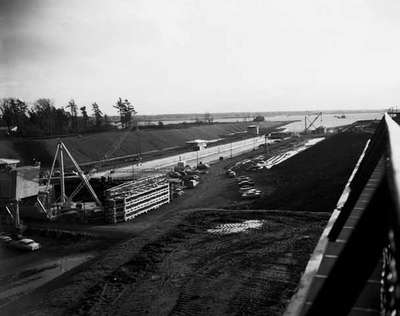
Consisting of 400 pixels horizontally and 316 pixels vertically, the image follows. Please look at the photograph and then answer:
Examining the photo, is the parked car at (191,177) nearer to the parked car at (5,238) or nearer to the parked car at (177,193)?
the parked car at (177,193)

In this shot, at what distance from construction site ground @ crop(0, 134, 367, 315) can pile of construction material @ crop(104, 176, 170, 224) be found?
0.64 meters

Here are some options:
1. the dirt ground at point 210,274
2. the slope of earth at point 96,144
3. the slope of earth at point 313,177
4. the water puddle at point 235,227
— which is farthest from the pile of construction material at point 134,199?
the slope of earth at point 96,144

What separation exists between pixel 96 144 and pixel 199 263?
133 feet

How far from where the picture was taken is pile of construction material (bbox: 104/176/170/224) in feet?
67.5

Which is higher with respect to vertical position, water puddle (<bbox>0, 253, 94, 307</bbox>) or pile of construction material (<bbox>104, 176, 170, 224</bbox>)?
pile of construction material (<bbox>104, 176, 170, 224</bbox>)

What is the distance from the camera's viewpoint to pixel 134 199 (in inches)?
845

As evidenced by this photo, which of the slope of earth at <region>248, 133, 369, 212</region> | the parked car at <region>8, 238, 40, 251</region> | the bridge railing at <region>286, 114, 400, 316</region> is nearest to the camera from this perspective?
the bridge railing at <region>286, 114, 400, 316</region>

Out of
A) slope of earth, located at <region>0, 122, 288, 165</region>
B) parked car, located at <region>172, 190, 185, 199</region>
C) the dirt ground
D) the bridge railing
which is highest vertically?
the bridge railing

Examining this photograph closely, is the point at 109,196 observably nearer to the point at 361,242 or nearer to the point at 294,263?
the point at 294,263

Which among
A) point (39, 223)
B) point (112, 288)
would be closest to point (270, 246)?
point (112, 288)

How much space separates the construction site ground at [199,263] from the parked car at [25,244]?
280 cm

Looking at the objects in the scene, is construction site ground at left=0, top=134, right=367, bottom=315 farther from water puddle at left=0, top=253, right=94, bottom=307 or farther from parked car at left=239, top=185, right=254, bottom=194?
parked car at left=239, top=185, right=254, bottom=194

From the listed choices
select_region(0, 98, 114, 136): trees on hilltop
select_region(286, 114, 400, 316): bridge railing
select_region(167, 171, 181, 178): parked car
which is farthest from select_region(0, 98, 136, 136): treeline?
select_region(286, 114, 400, 316): bridge railing

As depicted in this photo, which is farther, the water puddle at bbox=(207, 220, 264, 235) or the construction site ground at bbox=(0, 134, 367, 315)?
the water puddle at bbox=(207, 220, 264, 235)
